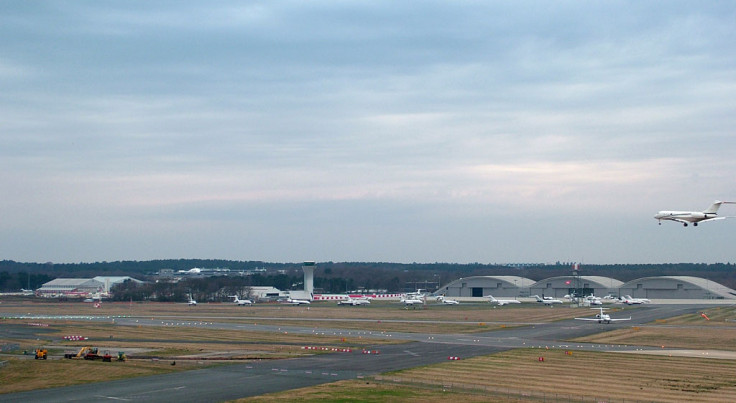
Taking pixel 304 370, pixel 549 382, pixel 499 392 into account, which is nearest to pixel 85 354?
pixel 304 370

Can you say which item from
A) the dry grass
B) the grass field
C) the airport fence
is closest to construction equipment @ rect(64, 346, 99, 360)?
the grass field

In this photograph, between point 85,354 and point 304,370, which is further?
point 85,354

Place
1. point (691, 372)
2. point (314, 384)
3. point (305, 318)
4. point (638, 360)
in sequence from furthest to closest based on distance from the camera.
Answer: point (305, 318), point (638, 360), point (691, 372), point (314, 384)

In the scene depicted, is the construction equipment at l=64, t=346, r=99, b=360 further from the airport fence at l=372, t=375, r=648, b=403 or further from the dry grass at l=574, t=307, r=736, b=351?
the dry grass at l=574, t=307, r=736, b=351

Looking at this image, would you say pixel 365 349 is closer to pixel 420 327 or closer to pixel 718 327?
pixel 420 327

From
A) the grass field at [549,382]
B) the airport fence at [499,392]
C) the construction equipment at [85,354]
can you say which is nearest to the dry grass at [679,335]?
the grass field at [549,382]

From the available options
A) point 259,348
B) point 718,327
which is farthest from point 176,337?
point 718,327

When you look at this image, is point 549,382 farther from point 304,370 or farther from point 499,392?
point 304,370
